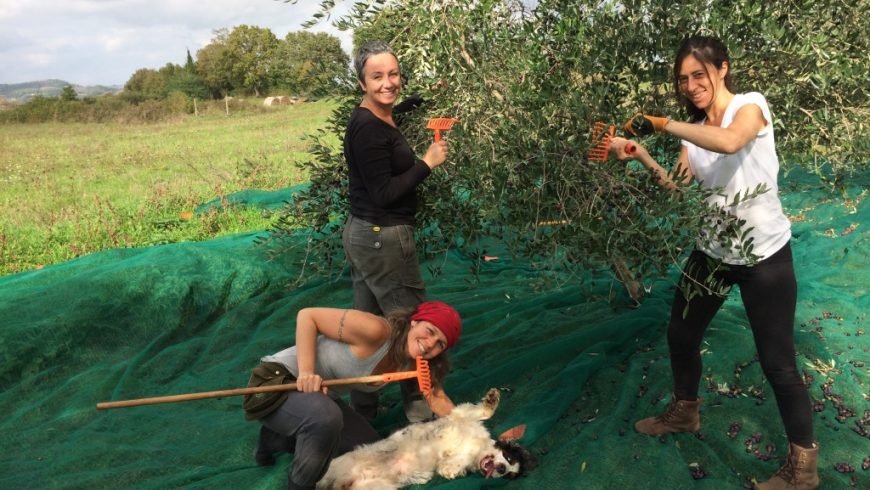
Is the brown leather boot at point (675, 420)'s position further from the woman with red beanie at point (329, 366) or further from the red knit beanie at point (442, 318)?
the red knit beanie at point (442, 318)

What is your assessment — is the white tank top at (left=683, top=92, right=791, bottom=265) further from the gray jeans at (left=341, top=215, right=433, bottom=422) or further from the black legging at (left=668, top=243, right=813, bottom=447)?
the gray jeans at (left=341, top=215, right=433, bottom=422)

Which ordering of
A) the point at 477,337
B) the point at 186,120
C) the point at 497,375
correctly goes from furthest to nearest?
the point at 186,120, the point at 477,337, the point at 497,375

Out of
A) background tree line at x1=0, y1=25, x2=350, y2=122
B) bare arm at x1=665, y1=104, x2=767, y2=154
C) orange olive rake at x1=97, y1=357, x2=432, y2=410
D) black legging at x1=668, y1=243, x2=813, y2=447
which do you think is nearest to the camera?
bare arm at x1=665, y1=104, x2=767, y2=154

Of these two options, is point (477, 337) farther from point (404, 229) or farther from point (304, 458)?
point (304, 458)

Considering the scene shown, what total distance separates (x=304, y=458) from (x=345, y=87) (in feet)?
8.97

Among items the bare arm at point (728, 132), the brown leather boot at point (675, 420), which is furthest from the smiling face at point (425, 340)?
the bare arm at point (728, 132)

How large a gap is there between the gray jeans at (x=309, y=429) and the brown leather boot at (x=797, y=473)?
2217 mm

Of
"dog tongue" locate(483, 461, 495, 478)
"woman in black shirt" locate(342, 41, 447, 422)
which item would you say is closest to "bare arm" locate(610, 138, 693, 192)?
"woman in black shirt" locate(342, 41, 447, 422)

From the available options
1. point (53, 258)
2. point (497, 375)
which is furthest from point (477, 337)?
point (53, 258)

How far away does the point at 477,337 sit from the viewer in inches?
216

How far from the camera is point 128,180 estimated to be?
14.2 m

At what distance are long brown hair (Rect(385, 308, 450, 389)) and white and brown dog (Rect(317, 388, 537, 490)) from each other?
0.91ft

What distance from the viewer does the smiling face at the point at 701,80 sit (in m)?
3.11

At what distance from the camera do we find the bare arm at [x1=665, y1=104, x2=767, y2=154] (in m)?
2.87
